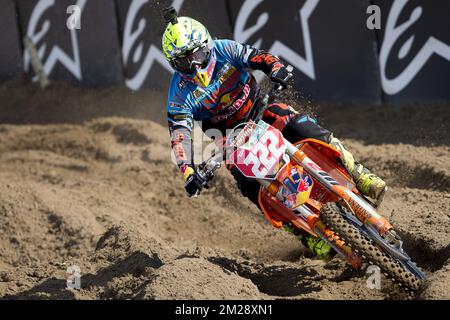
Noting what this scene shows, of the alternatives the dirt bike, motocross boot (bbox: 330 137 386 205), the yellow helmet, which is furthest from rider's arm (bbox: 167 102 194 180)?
motocross boot (bbox: 330 137 386 205)

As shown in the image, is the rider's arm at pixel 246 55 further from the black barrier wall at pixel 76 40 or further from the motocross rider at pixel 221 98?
the black barrier wall at pixel 76 40

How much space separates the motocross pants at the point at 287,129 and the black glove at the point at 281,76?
0.49 meters

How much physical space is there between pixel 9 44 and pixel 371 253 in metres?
9.25

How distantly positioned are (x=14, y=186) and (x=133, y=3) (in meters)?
3.95

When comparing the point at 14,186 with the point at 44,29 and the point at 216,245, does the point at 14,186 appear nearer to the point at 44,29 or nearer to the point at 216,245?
the point at 216,245

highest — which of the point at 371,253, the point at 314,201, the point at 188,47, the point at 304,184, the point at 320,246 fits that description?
the point at 188,47

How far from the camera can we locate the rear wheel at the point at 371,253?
5.44 meters

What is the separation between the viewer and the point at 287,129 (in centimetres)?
645

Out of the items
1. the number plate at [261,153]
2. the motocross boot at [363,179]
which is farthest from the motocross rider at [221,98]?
the number plate at [261,153]

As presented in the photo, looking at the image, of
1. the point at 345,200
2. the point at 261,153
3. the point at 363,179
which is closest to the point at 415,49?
the point at 363,179

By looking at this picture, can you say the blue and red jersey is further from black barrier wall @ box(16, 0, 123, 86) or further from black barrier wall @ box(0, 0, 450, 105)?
black barrier wall @ box(16, 0, 123, 86)

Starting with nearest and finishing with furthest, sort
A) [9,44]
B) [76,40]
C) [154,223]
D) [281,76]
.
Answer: [281,76] < [154,223] < [76,40] < [9,44]

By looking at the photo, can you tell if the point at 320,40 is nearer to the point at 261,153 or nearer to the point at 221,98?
the point at 221,98
